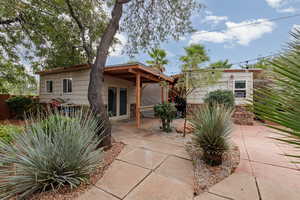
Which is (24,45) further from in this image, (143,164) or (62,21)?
(143,164)

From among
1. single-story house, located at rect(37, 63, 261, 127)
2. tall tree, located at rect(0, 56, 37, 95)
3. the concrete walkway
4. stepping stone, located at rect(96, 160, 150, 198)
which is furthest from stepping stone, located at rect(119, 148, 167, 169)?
tall tree, located at rect(0, 56, 37, 95)

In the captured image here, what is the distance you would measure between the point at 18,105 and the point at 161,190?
10.5 metres

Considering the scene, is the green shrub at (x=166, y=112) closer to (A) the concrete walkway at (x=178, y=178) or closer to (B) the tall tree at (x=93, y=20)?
(A) the concrete walkway at (x=178, y=178)

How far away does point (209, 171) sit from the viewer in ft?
9.40

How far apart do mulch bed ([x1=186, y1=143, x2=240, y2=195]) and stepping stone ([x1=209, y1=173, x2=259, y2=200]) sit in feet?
0.32

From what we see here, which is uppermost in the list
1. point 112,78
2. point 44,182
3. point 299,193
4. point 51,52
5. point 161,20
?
point 161,20

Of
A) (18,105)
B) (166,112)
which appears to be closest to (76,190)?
(166,112)

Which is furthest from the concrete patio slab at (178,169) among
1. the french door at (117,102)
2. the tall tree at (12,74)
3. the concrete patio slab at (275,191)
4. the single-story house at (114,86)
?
the tall tree at (12,74)

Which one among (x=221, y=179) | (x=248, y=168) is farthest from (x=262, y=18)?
(x=221, y=179)

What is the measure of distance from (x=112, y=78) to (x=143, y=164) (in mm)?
5840

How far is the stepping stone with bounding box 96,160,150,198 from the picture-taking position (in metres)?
2.41

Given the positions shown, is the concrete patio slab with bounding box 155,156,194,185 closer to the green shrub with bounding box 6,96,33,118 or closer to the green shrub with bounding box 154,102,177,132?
the green shrub with bounding box 154,102,177,132

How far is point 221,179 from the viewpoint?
8.71ft

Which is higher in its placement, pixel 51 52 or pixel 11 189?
pixel 51 52
